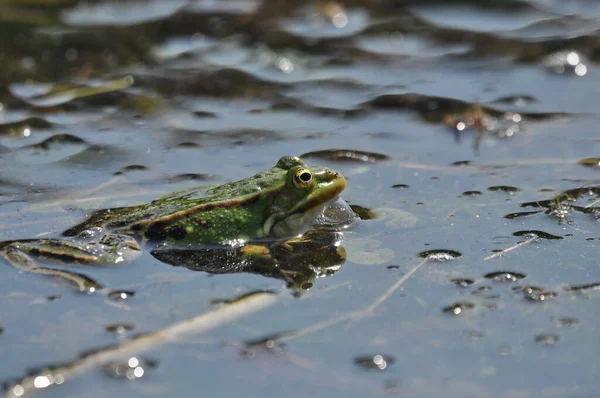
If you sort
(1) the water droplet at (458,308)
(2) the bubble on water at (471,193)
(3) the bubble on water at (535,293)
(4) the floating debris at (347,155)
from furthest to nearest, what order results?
1. (4) the floating debris at (347,155)
2. (2) the bubble on water at (471,193)
3. (3) the bubble on water at (535,293)
4. (1) the water droplet at (458,308)

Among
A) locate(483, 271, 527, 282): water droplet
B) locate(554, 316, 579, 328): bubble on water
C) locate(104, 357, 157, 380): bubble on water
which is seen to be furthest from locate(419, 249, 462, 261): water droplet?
locate(104, 357, 157, 380): bubble on water

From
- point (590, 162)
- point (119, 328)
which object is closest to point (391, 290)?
point (119, 328)

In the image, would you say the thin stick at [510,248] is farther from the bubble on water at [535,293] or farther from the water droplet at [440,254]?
the bubble on water at [535,293]

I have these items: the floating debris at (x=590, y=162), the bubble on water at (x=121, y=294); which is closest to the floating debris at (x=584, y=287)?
the floating debris at (x=590, y=162)

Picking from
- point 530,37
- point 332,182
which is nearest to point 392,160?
point 332,182

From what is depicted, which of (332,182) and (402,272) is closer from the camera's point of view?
(402,272)

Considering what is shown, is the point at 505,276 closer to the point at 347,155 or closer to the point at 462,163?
the point at 462,163

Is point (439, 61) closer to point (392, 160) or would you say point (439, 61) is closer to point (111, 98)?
point (392, 160)
